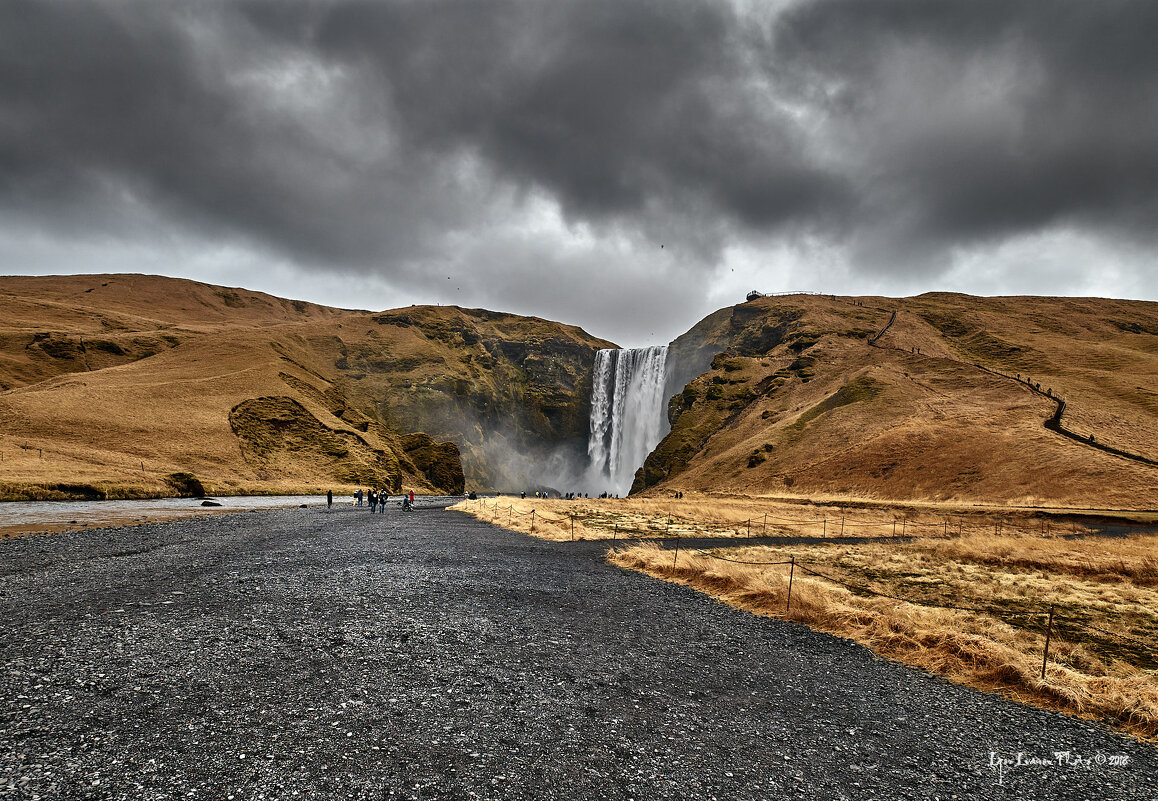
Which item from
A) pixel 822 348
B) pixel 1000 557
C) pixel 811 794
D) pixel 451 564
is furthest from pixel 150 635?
pixel 822 348

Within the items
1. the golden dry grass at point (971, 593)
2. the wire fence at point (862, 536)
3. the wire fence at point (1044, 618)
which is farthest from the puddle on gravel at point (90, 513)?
the wire fence at point (1044, 618)

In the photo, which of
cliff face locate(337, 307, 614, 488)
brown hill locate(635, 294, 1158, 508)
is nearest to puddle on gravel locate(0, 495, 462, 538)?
brown hill locate(635, 294, 1158, 508)

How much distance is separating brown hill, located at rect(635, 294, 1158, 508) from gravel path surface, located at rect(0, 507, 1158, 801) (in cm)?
4659

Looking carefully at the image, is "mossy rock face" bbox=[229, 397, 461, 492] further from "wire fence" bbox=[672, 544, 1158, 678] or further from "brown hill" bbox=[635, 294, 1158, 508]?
"wire fence" bbox=[672, 544, 1158, 678]

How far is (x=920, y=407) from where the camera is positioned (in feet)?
210

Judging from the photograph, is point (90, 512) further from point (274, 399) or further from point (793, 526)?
point (793, 526)

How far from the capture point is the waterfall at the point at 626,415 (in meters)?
107

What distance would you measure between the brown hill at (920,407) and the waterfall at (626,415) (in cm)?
1328

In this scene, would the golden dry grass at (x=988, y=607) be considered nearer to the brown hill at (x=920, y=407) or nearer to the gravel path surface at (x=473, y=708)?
the gravel path surface at (x=473, y=708)

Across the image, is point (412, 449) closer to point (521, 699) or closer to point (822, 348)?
point (822, 348)

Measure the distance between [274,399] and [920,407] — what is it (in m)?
85.3

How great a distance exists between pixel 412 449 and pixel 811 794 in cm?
8375

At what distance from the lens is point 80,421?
51.0 meters

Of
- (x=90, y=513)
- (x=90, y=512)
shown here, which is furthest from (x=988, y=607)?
(x=90, y=512)
